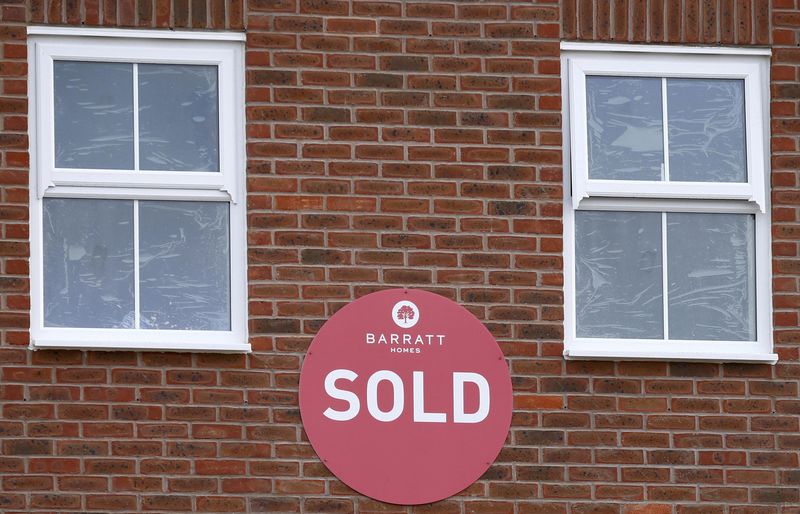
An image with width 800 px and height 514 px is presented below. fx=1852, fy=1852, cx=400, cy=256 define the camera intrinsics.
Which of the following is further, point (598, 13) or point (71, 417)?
point (598, 13)

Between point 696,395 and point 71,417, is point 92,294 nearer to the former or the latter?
point 71,417

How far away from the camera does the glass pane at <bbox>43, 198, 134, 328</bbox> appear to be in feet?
28.2

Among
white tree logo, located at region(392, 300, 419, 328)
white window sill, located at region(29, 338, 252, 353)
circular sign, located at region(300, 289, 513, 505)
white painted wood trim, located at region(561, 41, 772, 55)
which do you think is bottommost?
circular sign, located at region(300, 289, 513, 505)

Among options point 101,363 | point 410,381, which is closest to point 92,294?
point 101,363

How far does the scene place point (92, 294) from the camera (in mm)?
8617

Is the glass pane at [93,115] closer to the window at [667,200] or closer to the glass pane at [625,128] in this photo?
the window at [667,200]

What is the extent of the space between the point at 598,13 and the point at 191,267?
232 centimetres

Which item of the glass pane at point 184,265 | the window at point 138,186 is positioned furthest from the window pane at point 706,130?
the glass pane at point 184,265

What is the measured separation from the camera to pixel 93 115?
876 cm

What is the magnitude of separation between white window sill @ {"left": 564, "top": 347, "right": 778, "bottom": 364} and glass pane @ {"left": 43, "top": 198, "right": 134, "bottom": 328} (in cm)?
211

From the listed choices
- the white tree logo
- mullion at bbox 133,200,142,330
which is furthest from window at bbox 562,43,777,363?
mullion at bbox 133,200,142,330

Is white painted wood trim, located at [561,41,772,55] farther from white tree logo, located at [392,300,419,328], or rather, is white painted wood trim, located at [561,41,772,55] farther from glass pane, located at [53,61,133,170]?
glass pane, located at [53,61,133,170]

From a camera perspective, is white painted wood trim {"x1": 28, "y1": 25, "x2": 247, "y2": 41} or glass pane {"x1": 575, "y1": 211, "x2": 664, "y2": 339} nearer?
white painted wood trim {"x1": 28, "y1": 25, "x2": 247, "y2": 41}

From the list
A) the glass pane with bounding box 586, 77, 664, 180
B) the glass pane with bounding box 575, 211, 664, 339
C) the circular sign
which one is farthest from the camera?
the glass pane with bounding box 586, 77, 664, 180
